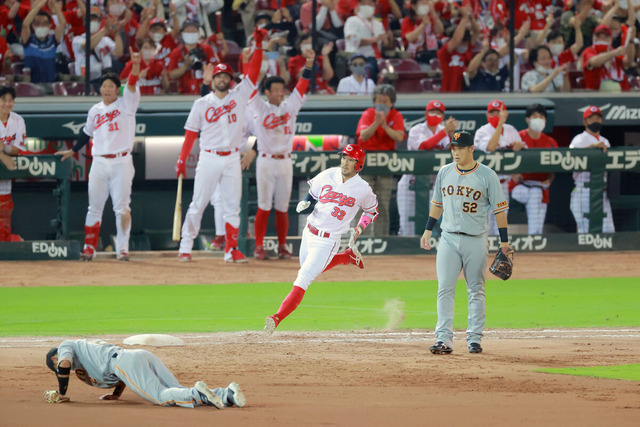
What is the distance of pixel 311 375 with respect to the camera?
7152mm

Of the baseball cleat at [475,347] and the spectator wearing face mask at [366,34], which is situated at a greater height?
the spectator wearing face mask at [366,34]

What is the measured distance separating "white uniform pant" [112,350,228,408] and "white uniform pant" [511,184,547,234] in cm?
963

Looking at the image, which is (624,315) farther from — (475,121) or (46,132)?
(46,132)

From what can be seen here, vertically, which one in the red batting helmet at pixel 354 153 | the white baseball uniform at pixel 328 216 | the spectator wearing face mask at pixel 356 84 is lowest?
the white baseball uniform at pixel 328 216

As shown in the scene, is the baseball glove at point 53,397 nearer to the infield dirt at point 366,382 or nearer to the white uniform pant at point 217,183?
the infield dirt at point 366,382

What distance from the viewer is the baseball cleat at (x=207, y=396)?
5848mm

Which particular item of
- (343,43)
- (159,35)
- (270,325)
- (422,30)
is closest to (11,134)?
(159,35)

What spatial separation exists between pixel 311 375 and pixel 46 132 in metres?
9.06

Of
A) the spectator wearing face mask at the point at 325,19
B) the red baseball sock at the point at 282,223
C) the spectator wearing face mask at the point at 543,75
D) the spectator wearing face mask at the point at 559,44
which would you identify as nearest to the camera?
the red baseball sock at the point at 282,223

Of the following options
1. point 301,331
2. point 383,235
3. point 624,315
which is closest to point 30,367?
point 301,331

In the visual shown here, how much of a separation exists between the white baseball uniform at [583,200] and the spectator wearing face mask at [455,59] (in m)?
2.24

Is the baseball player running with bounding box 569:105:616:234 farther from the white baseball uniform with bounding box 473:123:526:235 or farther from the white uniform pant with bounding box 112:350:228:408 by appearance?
the white uniform pant with bounding box 112:350:228:408

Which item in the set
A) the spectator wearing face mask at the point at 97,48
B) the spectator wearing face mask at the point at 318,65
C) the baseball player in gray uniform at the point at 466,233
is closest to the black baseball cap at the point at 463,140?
the baseball player in gray uniform at the point at 466,233

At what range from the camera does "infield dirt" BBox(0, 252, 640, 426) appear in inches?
227
